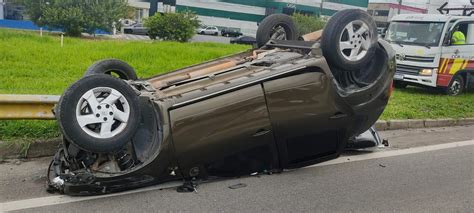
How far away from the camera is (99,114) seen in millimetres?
3543

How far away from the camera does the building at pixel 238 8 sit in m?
62.0

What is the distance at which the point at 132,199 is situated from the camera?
3.65m

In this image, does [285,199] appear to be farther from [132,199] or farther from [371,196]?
A: [132,199]

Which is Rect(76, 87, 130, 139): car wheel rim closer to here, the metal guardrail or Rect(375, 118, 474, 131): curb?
the metal guardrail

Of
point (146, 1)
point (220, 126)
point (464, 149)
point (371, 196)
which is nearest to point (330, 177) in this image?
point (371, 196)

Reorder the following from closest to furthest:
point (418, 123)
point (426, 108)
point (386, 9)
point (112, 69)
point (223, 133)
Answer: point (223, 133) < point (112, 69) < point (418, 123) < point (426, 108) < point (386, 9)

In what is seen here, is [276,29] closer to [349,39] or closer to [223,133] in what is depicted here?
[349,39]

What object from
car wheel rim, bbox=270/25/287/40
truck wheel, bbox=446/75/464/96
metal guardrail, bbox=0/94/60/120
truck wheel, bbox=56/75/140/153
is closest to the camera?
truck wheel, bbox=56/75/140/153

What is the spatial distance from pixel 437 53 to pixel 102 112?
32.3ft

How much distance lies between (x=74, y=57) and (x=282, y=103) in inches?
340

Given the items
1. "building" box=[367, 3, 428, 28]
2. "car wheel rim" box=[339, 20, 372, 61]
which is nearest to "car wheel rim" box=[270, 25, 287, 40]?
"car wheel rim" box=[339, 20, 372, 61]

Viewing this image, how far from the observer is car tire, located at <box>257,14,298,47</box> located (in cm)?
573

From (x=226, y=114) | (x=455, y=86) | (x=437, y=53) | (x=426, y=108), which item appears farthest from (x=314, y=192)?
(x=455, y=86)

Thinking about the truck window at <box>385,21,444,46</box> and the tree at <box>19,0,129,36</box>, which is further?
the tree at <box>19,0,129,36</box>
